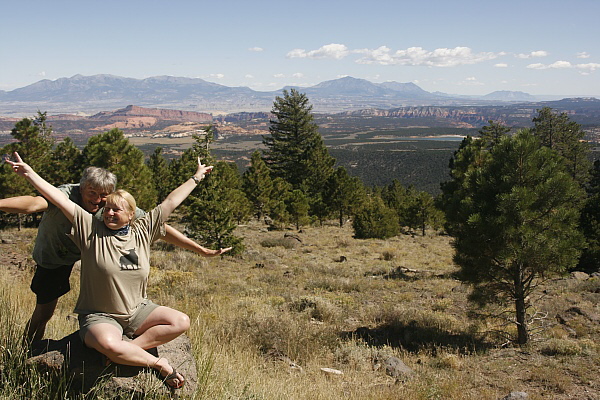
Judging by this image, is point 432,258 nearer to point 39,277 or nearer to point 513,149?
point 513,149

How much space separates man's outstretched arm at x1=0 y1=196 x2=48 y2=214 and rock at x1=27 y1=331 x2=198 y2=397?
3.39 ft

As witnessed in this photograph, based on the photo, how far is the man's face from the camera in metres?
3.29

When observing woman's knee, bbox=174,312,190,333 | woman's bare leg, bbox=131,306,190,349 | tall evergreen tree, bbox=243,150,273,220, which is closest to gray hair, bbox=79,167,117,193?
woman's bare leg, bbox=131,306,190,349

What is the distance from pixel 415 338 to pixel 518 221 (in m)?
2.79

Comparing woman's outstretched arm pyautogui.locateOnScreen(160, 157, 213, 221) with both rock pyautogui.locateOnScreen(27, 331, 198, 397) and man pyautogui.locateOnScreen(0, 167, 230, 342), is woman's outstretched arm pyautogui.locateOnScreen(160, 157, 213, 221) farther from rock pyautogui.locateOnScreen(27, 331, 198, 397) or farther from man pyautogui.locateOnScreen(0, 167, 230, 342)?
rock pyautogui.locateOnScreen(27, 331, 198, 397)

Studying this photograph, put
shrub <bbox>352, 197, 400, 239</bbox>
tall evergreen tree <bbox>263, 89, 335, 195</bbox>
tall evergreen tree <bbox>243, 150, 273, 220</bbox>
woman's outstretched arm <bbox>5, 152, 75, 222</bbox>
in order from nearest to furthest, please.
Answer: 1. woman's outstretched arm <bbox>5, 152, 75, 222</bbox>
2. shrub <bbox>352, 197, 400, 239</bbox>
3. tall evergreen tree <bbox>243, 150, 273, 220</bbox>
4. tall evergreen tree <bbox>263, 89, 335, 195</bbox>

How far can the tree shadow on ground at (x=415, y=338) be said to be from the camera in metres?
7.30

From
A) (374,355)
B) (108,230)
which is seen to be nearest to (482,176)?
(374,355)

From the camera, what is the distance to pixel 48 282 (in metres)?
3.51

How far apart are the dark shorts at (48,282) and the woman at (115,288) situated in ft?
2.34

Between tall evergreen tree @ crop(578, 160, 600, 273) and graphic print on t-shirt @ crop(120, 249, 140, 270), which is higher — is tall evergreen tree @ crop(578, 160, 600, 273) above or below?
below

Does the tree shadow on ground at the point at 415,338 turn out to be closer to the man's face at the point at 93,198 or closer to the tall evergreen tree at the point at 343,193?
the man's face at the point at 93,198

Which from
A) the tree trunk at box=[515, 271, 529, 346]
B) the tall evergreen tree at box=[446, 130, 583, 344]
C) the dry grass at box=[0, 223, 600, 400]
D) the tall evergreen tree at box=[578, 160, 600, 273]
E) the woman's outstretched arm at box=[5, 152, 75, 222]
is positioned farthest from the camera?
the tall evergreen tree at box=[578, 160, 600, 273]

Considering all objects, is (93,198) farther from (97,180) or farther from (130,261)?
(130,261)
